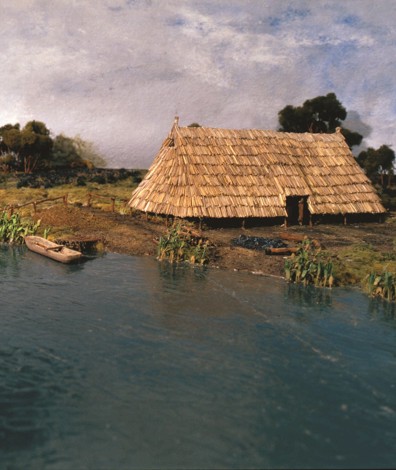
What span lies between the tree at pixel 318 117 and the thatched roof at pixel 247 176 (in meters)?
18.4

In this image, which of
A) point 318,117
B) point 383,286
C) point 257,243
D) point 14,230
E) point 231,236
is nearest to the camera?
point 383,286

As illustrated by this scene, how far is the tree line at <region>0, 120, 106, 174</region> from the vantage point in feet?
191

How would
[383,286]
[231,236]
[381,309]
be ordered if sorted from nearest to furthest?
[381,309] < [383,286] < [231,236]

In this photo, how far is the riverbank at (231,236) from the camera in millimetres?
22500

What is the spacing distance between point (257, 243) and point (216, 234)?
11.2ft

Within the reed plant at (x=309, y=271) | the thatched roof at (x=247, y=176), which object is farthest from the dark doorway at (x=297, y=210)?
the reed plant at (x=309, y=271)

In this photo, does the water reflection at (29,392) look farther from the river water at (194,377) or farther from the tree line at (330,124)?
the tree line at (330,124)

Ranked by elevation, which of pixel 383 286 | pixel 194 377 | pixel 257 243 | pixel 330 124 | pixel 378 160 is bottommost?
pixel 194 377

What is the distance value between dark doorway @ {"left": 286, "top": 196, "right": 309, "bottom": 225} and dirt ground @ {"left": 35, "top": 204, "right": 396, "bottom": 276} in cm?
100

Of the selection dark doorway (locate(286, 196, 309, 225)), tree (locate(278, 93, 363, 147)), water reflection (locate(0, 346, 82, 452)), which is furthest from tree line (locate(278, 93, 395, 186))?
water reflection (locate(0, 346, 82, 452))

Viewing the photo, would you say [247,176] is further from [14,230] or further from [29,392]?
[29,392]

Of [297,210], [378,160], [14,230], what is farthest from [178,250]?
[378,160]

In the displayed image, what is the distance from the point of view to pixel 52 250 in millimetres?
23234

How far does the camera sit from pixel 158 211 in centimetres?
2878
